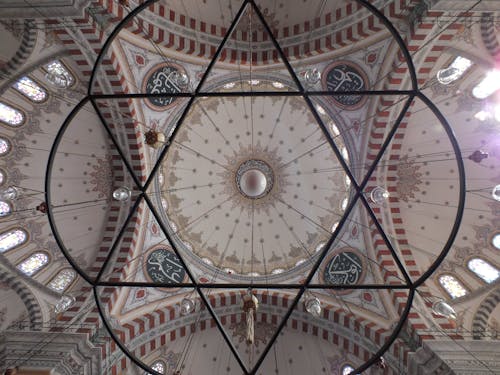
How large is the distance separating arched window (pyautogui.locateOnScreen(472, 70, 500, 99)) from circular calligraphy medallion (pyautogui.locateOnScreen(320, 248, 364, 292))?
210 inches

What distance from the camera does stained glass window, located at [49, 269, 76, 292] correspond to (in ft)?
32.2

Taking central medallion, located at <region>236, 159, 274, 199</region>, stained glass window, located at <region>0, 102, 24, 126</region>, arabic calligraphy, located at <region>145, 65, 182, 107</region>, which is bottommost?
central medallion, located at <region>236, 159, 274, 199</region>

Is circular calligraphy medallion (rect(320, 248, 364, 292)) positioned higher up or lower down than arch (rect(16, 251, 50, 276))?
lower down

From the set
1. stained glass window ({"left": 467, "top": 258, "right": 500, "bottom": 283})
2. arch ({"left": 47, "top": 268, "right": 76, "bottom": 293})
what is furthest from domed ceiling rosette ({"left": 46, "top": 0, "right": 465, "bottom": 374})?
stained glass window ({"left": 467, "top": 258, "right": 500, "bottom": 283})

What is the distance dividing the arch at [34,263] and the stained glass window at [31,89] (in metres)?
4.37

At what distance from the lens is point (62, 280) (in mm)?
10047

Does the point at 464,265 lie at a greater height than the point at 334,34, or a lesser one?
lesser

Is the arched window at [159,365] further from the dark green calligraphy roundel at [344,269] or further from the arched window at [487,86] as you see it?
the arched window at [487,86]

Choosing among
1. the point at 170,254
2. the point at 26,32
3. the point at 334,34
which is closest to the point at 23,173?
the point at 26,32

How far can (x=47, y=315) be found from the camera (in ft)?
30.0

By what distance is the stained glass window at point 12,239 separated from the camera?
9.52 metres

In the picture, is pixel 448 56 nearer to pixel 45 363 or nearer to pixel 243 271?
pixel 243 271

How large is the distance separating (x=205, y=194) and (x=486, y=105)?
8750 mm

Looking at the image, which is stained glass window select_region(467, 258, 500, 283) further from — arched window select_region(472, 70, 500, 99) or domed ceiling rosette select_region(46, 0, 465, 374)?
arched window select_region(472, 70, 500, 99)
